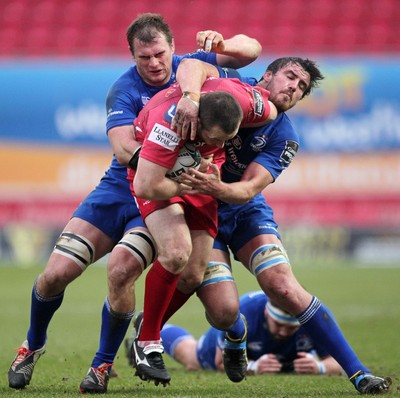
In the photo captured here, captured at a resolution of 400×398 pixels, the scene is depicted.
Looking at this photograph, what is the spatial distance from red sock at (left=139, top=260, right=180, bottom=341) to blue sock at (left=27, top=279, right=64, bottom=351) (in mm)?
650

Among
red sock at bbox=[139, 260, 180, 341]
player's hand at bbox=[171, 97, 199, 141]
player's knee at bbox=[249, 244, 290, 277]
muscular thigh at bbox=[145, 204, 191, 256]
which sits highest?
player's hand at bbox=[171, 97, 199, 141]

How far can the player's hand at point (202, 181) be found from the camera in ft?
18.3

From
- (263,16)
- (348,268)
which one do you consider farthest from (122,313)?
(263,16)

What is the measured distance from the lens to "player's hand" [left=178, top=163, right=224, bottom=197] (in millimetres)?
5574

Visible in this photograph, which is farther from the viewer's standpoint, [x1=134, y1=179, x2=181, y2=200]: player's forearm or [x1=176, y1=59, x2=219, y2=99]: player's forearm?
[x1=176, y1=59, x2=219, y2=99]: player's forearm

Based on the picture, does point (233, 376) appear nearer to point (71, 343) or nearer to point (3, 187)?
point (71, 343)

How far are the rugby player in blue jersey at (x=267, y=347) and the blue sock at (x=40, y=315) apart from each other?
5.01 ft

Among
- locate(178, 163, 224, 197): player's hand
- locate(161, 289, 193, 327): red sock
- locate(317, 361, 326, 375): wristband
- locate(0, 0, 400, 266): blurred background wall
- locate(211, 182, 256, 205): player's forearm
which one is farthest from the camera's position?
locate(0, 0, 400, 266): blurred background wall

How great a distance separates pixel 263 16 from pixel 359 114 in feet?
12.4

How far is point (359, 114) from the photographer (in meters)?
17.1

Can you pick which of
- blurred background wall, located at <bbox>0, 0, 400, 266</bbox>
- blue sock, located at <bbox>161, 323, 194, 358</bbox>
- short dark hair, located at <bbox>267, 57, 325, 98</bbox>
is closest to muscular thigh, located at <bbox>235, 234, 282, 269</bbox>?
short dark hair, located at <bbox>267, 57, 325, 98</bbox>

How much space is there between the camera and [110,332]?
234 inches

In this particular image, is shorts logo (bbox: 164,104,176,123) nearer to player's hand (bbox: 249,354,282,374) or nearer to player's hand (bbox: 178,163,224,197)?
player's hand (bbox: 178,163,224,197)

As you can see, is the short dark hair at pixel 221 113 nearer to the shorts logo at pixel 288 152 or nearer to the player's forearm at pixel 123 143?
the player's forearm at pixel 123 143
